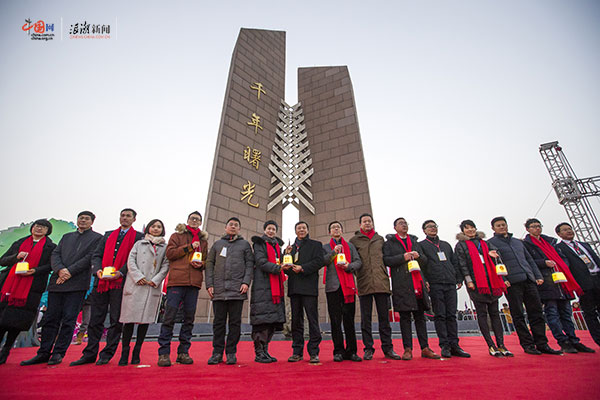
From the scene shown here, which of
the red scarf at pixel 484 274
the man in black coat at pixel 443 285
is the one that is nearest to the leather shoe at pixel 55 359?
the man in black coat at pixel 443 285

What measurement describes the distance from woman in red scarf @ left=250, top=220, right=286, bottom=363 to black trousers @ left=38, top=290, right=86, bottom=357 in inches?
65.6

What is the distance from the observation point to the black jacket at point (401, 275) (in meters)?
3.16

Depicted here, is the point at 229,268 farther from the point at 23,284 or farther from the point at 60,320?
the point at 23,284

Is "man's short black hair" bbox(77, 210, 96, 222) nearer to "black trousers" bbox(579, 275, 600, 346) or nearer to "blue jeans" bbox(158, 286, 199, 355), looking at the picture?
"blue jeans" bbox(158, 286, 199, 355)

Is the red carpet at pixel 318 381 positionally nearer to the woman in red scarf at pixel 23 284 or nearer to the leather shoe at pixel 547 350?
the woman in red scarf at pixel 23 284

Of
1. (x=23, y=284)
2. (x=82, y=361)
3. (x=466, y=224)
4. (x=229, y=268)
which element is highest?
(x=466, y=224)

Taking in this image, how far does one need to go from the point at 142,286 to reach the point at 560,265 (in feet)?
14.9

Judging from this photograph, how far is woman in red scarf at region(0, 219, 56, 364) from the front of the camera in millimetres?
2986

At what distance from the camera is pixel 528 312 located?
346 cm

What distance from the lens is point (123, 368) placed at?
2.46 meters

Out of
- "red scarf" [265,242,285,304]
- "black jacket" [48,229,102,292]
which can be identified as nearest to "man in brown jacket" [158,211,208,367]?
"red scarf" [265,242,285,304]

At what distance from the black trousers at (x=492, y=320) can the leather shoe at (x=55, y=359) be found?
3.86 m

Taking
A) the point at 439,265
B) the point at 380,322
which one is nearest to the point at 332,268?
the point at 380,322

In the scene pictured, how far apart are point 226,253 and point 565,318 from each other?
12.5 ft
